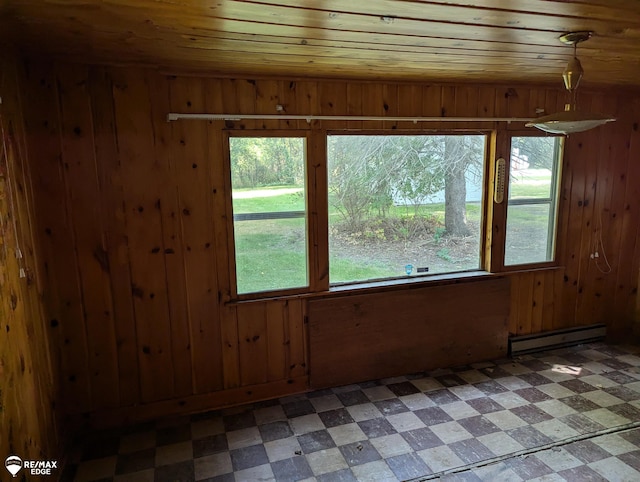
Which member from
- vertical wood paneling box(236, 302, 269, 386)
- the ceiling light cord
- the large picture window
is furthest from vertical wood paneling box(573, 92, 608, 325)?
vertical wood paneling box(236, 302, 269, 386)

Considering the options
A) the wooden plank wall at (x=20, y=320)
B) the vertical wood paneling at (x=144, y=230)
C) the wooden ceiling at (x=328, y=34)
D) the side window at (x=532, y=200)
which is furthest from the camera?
the side window at (x=532, y=200)

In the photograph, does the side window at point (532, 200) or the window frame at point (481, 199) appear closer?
the window frame at point (481, 199)

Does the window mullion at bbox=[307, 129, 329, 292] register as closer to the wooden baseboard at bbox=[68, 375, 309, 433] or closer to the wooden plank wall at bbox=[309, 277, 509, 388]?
the wooden plank wall at bbox=[309, 277, 509, 388]

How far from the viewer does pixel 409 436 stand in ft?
8.77

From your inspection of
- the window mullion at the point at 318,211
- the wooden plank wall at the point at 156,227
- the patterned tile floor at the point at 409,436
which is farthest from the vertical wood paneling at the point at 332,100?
the patterned tile floor at the point at 409,436

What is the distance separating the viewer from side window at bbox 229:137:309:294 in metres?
2.97

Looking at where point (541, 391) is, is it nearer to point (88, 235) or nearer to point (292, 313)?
point (292, 313)

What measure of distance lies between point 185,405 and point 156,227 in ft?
4.09

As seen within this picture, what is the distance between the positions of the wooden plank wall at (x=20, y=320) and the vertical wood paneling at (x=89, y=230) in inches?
9.1

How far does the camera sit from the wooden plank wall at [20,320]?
1752 mm

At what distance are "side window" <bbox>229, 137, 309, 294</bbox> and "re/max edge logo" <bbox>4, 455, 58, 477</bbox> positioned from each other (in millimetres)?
1418

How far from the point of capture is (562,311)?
4027 mm

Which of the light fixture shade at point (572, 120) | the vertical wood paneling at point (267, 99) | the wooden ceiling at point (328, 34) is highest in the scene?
the wooden ceiling at point (328, 34)

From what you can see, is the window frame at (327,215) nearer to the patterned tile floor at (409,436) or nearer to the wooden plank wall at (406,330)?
the wooden plank wall at (406,330)
